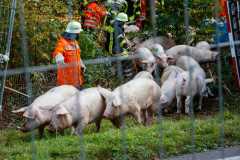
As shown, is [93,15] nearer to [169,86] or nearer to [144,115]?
[169,86]

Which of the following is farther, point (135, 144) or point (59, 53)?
point (59, 53)

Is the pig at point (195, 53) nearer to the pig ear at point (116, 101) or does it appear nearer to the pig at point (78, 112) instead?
the pig ear at point (116, 101)

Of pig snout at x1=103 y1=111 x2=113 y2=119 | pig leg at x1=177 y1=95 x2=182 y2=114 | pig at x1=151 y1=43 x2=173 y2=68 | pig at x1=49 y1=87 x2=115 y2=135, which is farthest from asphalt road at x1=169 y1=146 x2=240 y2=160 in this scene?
pig at x1=151 y1=43 x2=173 y2=68

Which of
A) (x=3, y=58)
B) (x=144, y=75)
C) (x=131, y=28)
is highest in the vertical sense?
(x=131, y=28)

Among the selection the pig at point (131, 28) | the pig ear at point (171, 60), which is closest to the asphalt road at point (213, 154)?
the pig ear at point (171, 60)

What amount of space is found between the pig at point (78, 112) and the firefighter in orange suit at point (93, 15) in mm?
3057

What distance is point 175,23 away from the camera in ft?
25.4

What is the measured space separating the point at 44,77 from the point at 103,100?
1.48 metres

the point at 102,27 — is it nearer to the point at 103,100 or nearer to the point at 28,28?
the point at 28,28

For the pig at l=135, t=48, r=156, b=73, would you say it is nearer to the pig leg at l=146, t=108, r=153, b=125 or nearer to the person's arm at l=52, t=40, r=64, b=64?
the pig leg at l=146, t=108, r=153, b=125

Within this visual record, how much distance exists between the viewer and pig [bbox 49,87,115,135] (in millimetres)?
5574

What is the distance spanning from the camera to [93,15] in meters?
9.18

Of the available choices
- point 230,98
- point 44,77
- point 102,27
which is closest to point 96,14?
point 102,27

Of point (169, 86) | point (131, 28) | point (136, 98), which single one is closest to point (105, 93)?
point (136, 98)
